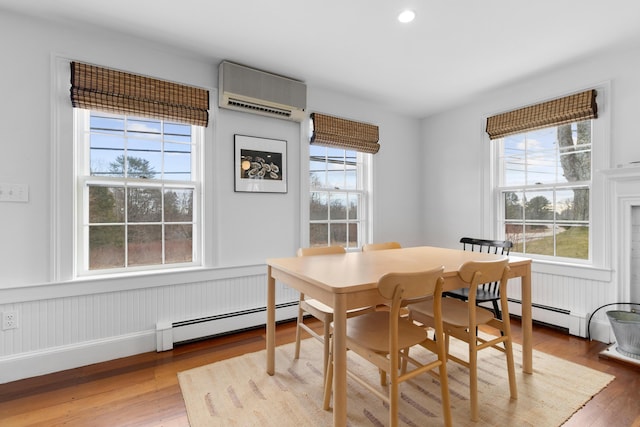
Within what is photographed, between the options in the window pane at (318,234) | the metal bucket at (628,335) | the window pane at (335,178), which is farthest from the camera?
the window pane at (335,178)

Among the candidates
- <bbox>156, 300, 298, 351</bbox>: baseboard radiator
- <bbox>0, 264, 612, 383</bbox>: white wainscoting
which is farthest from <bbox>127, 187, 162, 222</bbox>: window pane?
<bbox>156, 300, 298, 351</bbox>: baseboard radiator

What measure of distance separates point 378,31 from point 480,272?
1.93m

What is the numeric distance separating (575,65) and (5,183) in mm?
4834

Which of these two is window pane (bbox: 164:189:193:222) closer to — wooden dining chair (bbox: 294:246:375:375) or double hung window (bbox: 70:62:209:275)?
double hung window (bbox: 70:62:209:275)

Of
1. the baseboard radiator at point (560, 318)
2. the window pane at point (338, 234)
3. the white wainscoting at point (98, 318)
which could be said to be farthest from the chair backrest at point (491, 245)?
the white wainscoting at point (98, 318)

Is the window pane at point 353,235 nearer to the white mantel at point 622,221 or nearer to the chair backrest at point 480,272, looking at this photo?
the chair backrest at point 480,272

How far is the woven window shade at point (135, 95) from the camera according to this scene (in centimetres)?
233

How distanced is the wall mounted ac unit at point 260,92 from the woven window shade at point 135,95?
9.0 inches

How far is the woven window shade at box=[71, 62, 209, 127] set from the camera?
7.64ft

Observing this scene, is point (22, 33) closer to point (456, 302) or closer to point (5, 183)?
point (5, 183)

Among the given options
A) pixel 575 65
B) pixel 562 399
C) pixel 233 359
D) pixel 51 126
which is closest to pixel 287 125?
pixel 51 126

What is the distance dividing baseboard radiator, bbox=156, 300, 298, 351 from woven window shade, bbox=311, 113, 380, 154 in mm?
1858

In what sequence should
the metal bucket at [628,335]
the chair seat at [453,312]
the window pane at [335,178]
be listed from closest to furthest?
the chair seat at [453,312], the metal bucket at [628,335], the window pane at [335,178]

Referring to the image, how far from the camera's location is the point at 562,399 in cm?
191
